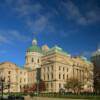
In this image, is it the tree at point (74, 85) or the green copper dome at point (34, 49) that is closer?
the tree at point (74, 85)

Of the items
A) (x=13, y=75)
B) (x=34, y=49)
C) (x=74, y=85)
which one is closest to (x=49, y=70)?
(x=74, y=85)

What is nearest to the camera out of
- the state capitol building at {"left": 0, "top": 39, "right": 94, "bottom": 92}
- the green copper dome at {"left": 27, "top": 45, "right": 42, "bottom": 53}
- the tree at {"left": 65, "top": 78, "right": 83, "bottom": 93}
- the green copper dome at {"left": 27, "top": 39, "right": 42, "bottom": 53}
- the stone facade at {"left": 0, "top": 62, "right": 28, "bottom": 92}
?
the tree at {"left": 65, "top": 78, "right": 83, "bottom": 93}

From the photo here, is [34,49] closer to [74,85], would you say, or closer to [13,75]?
[13,75]

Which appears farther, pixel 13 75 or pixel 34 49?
pixel 34 49

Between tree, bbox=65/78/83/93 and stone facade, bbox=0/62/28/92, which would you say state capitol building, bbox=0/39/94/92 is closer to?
stone facade, bbox=0/62/28/92

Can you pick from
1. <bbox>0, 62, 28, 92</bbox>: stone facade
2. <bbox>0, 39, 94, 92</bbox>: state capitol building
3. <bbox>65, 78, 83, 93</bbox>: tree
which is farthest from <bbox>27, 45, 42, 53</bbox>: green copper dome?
<bbox>65, 78, 83, 93</bbox>: tree

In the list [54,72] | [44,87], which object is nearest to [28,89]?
[44,87]

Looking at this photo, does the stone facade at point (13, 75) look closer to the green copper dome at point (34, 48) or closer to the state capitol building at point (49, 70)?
the state capitol building at point (49, 70)

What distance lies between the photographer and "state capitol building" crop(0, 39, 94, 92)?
480 feet

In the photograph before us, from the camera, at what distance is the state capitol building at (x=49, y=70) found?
146250 millimetres

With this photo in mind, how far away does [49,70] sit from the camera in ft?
491

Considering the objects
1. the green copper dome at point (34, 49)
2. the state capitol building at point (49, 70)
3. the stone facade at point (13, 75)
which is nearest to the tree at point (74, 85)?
the state capitol building at point (49, 70)

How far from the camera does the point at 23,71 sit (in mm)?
177125

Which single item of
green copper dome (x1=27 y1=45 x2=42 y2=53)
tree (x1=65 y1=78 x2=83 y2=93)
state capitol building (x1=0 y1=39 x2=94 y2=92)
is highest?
green copper dome (x1=27 y1=45 x2=42 y2=53)
